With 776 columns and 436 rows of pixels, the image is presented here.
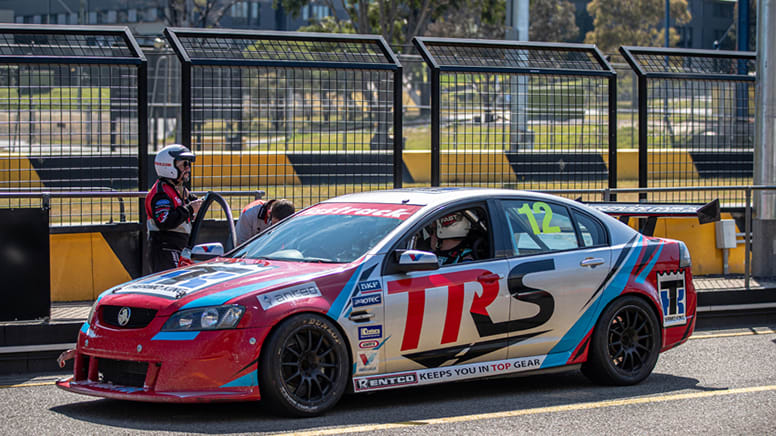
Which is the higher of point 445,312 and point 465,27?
point 465,27

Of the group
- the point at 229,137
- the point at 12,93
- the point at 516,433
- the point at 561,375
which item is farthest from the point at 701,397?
the point at 12,93

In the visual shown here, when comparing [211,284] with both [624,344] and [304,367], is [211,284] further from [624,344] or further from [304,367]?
[624,344]

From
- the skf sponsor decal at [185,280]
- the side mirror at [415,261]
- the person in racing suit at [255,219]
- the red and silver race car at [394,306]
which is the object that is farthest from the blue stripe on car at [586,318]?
the person in racing suit at [255,219]

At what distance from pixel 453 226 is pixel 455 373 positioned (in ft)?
3.64

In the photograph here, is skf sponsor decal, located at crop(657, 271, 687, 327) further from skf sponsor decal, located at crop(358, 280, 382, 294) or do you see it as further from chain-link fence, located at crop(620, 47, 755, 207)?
chain-link fence, located at crop(620, 47, 755, 207)

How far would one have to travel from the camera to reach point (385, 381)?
6.64 metres

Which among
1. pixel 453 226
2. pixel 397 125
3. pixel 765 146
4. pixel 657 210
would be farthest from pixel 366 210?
pixel 765 146

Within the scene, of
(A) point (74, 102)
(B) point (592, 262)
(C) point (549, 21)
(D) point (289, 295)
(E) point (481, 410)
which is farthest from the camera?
(C) point (549, 21)

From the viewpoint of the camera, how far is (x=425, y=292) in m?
6.77

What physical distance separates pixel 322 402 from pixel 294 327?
540 mm

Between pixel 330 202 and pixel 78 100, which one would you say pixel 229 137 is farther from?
pixel 330 202

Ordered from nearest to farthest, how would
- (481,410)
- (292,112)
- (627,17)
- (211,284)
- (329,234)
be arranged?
(211,284) < (481,410) < (329,234) < (292,112) < (627,17)

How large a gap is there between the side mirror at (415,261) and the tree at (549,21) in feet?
166

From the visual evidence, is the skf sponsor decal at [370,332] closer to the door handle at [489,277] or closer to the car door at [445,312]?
the car door at [445,312]
